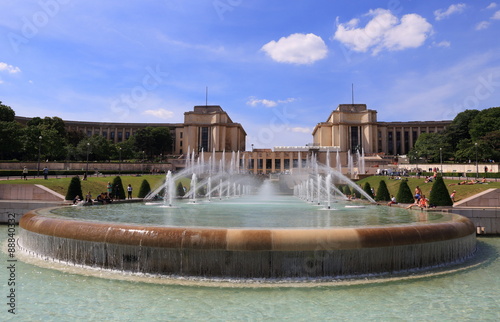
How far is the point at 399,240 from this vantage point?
337 inches

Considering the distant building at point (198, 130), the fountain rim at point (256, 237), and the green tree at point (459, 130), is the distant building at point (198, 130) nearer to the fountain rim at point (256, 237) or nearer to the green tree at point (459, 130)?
the green tree at point (459, 130)

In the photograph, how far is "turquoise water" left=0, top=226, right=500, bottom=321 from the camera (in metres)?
6.09

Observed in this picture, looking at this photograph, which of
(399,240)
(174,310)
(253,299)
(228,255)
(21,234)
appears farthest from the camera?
(21,234)

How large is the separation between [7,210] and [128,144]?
89.8m

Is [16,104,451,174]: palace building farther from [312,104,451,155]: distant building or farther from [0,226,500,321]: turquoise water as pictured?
[0,226,500,321]: turquoise water

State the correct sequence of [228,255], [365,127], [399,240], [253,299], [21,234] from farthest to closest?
[365,127] < [21,234] < [399,240] < [228,255] < [253,299]

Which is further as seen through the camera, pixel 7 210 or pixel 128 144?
pixel 128 144

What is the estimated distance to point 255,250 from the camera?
7.88m

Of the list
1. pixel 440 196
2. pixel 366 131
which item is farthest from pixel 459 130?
pixel 440 196

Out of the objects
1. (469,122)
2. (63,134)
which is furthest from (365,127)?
(63,134)

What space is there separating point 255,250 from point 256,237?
0.28 metres

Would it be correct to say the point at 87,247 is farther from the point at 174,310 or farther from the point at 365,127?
the point at 365,127

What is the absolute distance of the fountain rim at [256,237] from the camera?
26.0ft

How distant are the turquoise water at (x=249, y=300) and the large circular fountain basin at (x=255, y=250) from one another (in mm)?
432
